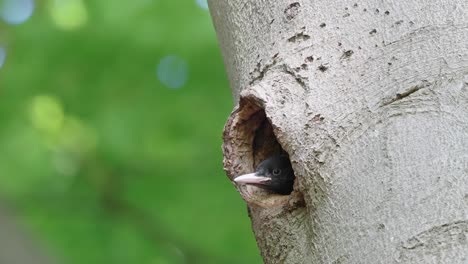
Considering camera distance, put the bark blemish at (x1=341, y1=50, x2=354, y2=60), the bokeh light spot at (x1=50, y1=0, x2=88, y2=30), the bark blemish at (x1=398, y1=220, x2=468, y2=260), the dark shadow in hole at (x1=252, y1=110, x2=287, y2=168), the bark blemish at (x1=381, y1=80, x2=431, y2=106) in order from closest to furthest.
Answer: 1. the bark blemish at (x1=398, y1=220, x2=468, y2=260)
2. the bark blemish at (x1=381, y1=80, x2=431, y2=106)
3. the bark blemish at (x1=341, y1=50, x2=354, y2=60)
4. the dark shadow in hole at (x1=252, y1=110, x2=287, y2=168)
5. the bokeh light spot at (x1=50, y1=0, x2=88, y2=30)

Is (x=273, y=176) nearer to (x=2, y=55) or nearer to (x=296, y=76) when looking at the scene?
(x=296, y=76)

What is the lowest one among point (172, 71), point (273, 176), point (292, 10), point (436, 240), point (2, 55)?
point (436, 240)

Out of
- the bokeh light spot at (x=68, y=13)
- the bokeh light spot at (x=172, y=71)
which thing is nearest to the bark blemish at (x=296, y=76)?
the bokeh light spot at (x=172, y=71)

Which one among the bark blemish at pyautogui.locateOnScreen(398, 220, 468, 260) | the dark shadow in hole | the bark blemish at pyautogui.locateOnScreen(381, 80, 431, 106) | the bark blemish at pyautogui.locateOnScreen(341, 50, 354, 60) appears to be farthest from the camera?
the dark shadow in hole

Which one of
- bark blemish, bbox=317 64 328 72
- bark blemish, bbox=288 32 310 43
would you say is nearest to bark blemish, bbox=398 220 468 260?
bark blemish, bbox=317 64 328 72

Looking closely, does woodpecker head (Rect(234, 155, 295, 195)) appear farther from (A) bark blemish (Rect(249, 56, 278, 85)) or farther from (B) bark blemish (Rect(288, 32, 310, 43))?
(B) bark blemish (Rect(288, 32, 310, 43))

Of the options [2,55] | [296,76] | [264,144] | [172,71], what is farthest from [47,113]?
[296,76]
